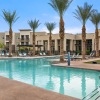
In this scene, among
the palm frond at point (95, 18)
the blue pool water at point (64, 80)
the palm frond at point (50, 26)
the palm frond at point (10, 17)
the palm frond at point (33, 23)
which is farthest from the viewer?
the palm frond at point (50, 26)

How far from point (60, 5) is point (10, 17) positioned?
14.3 meters

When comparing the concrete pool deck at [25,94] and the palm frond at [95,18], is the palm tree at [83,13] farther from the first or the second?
the concrete pool deck at [25,94]

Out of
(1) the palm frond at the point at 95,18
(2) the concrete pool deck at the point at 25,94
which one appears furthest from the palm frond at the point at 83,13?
(2) the concrete pool deck at the point at 25,94

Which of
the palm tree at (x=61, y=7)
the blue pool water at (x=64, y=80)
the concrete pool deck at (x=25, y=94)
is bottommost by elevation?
the blue pool water at (x=64, y=80)

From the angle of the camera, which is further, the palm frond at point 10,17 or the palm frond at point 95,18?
the palm frond at point 10,17

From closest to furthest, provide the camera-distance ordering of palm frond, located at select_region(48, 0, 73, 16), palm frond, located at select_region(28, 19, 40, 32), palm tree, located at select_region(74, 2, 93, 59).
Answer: palm frond, located at select_region(48, 0, 73, 16), palm tree, located at select_region(74, 2, 93, 59), palm frond, located at select_region(28, 19, 40, 32)

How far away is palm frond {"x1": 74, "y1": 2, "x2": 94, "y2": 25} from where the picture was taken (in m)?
28.9

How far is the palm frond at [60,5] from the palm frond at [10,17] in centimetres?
1308

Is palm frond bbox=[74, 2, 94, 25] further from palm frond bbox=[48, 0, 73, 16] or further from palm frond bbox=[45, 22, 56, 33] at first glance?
palm frond bbox=[45, 22, 56, 33]

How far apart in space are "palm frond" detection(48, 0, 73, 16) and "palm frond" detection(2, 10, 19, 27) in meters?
13.1

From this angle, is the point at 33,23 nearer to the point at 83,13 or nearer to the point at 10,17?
the point at 10,17

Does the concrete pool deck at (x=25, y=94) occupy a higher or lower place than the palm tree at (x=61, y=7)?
lower

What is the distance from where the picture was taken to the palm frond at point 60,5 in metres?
24.4

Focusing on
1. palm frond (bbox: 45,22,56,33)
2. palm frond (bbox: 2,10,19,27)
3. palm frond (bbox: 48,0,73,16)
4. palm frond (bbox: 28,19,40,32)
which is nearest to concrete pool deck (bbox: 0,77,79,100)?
palm frond (bbox: 48,0,73,16)
